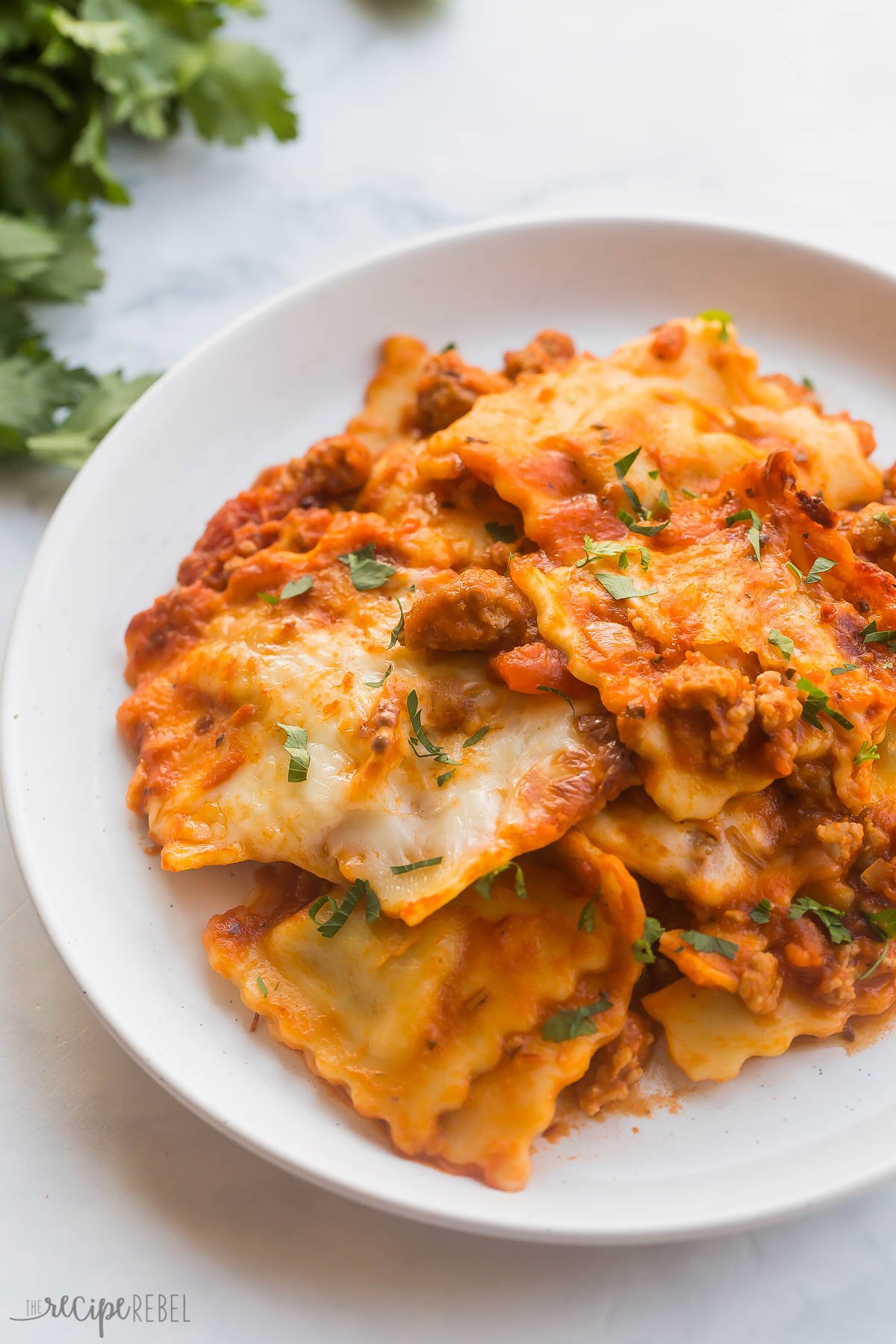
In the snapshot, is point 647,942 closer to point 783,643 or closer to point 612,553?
point 783,643

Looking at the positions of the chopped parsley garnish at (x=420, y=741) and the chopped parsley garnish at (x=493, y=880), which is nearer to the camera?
the chopped parsley garnish at (x=493, y=880)

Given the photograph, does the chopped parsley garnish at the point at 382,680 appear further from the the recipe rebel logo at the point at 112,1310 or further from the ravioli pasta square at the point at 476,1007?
the the recipe rebel logo at the point at 112,1310

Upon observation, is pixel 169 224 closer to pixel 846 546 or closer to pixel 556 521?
pixel 556 521

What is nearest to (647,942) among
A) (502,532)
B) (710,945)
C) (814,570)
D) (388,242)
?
(710,945)

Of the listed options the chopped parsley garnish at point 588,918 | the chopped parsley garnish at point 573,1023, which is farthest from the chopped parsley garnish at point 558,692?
the chopped parsley garnish at point 573,1023

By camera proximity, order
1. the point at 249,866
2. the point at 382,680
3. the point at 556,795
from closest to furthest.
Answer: the point at 556,795
the point at 382,680
the point at 249,866

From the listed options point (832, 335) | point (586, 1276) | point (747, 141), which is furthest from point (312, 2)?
point (586, 1276)
